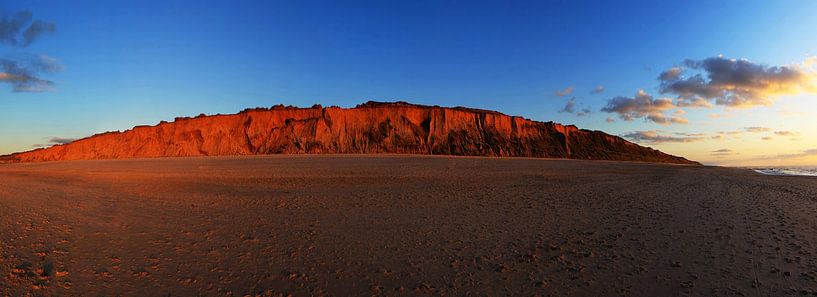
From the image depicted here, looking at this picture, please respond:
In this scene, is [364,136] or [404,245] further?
[364,136]

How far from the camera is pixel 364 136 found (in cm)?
5312

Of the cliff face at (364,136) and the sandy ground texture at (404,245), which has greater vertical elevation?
the cliff face at (364,136)

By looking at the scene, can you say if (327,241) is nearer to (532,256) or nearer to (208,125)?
(532,256)

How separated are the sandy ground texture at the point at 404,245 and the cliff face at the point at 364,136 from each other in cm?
4031

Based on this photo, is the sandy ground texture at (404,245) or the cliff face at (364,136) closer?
the sandy ground texture at (404,245)

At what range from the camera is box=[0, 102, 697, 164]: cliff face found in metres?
53.0

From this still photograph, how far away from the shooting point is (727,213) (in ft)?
34.0

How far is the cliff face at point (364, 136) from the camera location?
53.0 metres

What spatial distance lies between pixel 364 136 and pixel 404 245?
46.5 metres

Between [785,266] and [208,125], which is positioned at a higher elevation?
[208,125]

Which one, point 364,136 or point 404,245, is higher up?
point 364,136

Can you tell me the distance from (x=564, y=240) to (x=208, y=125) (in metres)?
58.2

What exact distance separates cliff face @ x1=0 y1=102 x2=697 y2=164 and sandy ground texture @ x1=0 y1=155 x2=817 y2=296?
40310 mm

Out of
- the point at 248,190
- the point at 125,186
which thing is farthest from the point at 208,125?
the point at 248,190
